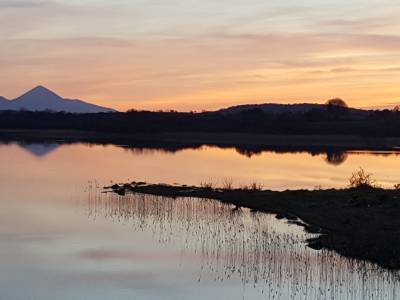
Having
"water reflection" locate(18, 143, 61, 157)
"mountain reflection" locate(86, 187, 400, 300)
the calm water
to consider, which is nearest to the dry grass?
the calm water

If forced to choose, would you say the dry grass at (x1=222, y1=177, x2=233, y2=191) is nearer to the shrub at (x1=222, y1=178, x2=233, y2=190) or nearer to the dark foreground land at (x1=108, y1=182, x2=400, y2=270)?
the shrub at (x1=222, y1=178, x2=233, y2=190)

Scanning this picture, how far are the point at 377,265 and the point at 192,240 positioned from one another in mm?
4554

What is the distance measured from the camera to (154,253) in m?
14.0

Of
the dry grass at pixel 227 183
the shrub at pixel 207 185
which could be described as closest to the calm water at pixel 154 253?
the dry grass at pixel 227 183

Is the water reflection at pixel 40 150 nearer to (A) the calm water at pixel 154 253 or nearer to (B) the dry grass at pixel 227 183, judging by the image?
(B) the dry grass at pixel 227 183

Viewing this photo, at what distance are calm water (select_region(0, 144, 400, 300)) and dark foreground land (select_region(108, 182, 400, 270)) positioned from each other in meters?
0.58

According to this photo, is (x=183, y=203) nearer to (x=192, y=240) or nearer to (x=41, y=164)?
Result: (x=192, y=240)

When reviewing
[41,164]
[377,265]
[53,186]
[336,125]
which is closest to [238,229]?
[377,265]

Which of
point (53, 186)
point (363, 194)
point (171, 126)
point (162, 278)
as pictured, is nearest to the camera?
point (162, 278)

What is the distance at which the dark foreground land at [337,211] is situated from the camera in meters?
13.9

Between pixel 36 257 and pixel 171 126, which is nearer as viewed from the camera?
pixel 36 257

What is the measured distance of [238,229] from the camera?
17.1 metres

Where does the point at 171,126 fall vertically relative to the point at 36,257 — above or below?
above

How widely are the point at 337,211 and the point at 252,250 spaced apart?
5039 millimetres
